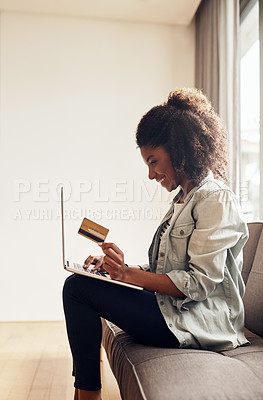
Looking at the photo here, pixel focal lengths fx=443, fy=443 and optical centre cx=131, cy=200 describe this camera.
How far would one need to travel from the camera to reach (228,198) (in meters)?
1.34

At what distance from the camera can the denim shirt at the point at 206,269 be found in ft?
4.17

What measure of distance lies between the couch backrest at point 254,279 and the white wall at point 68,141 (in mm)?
1863

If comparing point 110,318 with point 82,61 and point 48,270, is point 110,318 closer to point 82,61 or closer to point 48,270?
point 48,270

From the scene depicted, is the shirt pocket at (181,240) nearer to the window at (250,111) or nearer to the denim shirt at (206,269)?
the denim shirt at (206,269)

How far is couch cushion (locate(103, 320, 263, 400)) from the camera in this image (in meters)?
0.97

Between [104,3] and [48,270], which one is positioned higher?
[104,3]

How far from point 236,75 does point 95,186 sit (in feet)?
4.59

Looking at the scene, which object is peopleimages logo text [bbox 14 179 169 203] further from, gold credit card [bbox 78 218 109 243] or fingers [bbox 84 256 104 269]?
gold credit card [bbox 78 218 109 243]

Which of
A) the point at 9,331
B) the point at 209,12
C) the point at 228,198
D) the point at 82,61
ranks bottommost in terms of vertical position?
the point at 9,331

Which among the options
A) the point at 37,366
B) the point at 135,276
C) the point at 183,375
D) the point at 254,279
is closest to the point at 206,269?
the point at 135,276

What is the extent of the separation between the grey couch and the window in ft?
5.20

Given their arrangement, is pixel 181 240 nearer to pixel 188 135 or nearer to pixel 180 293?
pixel 180 293

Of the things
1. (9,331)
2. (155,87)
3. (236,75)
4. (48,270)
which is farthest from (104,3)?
(9,331)

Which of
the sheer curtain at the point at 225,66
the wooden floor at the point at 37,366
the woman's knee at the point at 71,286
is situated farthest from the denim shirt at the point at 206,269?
the sheer curtain at the point at 225,66
